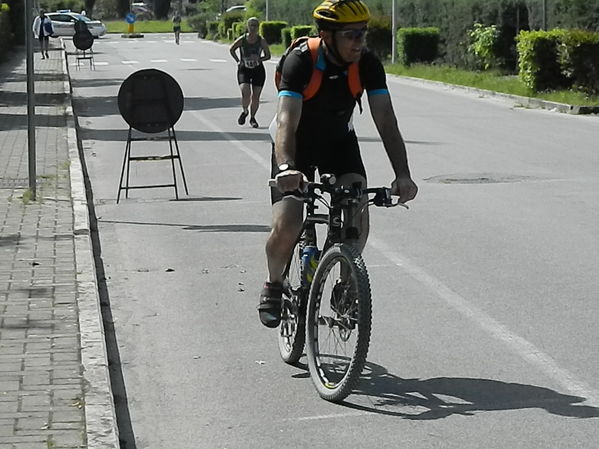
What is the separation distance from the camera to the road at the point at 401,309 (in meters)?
6.24

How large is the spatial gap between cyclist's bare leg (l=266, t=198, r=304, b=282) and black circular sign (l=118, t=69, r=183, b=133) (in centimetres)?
746

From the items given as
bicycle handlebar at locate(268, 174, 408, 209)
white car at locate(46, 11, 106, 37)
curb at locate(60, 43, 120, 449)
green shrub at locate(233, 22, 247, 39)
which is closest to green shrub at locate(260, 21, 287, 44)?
green shrub at locate(233, 22, 247, 39)

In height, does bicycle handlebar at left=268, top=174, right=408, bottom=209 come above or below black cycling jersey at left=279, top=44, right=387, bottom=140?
below

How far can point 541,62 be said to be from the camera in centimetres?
2839

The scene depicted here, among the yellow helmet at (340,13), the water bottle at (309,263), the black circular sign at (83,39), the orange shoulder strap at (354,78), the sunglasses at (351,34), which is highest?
the yellow helmet at (340,13)

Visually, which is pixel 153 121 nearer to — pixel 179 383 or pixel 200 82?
pixel 179 383

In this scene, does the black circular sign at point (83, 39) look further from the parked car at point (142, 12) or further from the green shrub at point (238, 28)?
the parked car at point (142, 12)

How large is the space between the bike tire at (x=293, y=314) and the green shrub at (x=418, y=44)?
33.1 meters

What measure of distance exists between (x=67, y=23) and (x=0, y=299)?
7768cm

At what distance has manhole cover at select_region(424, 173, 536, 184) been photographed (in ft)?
49.3

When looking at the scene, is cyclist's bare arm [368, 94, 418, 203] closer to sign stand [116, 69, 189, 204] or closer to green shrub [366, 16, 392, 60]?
sign stand [116, 69, 189, 204]

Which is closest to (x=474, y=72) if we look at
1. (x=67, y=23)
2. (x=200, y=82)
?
(x=200, y=82)

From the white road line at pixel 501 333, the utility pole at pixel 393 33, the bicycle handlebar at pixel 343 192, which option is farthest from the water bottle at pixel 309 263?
the utility pole at pixel 393 33

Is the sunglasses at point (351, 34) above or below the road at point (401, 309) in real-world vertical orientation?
above
